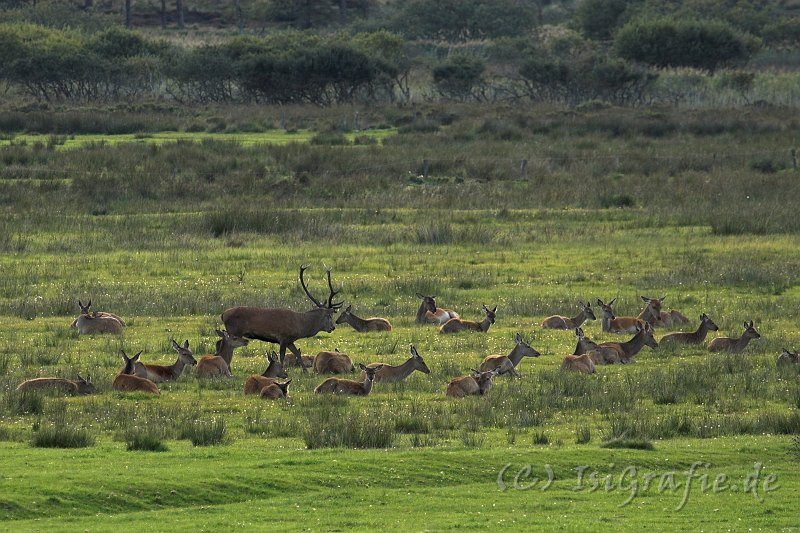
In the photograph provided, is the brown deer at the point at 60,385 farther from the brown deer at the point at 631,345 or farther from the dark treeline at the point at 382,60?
the dark treeline at the point at 382,60

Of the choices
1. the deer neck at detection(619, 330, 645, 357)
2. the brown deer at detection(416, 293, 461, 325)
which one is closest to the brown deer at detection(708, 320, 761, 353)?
the deer neck at detection(619, 330, 645, 357)

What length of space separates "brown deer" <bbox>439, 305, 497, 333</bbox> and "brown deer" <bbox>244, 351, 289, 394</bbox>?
4.08 meters

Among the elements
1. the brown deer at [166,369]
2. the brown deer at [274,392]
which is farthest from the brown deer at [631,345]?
the brown deer at [166,369]

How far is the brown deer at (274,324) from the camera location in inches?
735

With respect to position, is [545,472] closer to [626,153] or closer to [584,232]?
[584,232]

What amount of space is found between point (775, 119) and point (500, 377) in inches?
1729

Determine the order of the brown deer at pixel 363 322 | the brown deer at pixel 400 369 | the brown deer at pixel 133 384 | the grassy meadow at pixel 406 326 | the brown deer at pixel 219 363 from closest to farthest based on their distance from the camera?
the grassy meadow at pixel 406 326 < the brown deer at pixel 133 384 < the brown deer at pixel 400 369 < the brown deer at pixel 219 363 < the brown deer at pixel 363 322

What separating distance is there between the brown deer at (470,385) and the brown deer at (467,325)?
476cm

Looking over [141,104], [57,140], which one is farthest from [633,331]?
[141,104]

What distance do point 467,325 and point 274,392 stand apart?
19.6ft

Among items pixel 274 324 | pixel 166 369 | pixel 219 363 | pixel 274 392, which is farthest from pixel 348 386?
pixel 166 369

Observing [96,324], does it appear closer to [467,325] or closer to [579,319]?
[467,325]

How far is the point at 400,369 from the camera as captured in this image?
58.6 feet

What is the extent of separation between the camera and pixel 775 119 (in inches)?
2323
